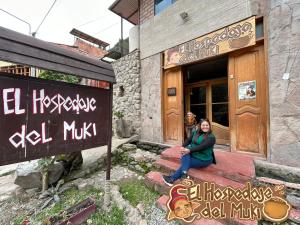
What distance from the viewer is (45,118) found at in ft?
7.78

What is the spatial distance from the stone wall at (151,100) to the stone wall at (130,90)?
220 mm

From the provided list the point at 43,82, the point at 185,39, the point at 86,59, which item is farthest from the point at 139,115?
the point at 43,82

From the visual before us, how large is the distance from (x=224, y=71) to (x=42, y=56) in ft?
16.3

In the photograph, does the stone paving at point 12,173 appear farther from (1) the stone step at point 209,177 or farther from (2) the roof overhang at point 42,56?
(2) the roof overhang at point 42,56

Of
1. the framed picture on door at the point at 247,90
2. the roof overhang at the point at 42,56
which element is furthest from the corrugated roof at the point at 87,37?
the framed picture on door at the point at 247,90

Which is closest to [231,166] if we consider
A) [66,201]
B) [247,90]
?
Answer: [247,90]

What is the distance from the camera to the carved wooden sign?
207 centimetres

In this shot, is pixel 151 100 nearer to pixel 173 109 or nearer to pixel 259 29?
pixel 173 109

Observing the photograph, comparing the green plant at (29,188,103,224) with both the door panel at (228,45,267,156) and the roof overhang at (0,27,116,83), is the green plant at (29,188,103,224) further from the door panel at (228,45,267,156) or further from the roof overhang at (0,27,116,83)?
the door panel at (228,45,267,156)

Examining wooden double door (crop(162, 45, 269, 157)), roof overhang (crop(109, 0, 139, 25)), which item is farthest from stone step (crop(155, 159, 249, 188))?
roof overhang (crop(109, 0, 139, 25))

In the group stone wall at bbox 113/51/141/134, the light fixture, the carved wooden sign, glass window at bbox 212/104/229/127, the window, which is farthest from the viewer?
stone wall at bbox 113/51/141/134

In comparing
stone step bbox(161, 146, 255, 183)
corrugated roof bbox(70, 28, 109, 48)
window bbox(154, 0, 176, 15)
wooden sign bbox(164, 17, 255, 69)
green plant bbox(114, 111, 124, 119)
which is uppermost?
corrugated roof bbox(70, 28, 109, 48)

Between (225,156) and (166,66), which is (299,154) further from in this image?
(166,66)

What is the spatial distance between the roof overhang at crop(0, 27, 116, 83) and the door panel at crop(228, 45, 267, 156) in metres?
3.02
